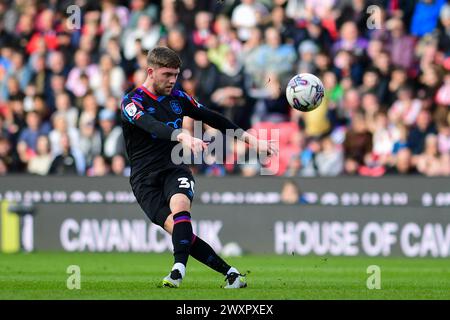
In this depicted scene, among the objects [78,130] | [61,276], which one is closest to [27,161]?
[78,130]

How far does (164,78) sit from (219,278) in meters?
3.39

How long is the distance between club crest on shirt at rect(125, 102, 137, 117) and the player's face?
349mm

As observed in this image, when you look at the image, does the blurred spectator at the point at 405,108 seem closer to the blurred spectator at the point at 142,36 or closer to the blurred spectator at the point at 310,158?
the blurred spectator at the point at 310,158

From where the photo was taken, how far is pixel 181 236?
37.1 ft

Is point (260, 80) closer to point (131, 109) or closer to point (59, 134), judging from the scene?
point (59, 134)

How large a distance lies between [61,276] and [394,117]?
881 centimetres

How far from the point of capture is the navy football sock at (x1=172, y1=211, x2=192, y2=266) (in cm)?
1131

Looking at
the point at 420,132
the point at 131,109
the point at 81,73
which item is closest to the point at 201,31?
the point at 81,73

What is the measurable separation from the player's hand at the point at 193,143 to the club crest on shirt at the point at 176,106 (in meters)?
1.07

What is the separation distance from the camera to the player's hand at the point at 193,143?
10.4m

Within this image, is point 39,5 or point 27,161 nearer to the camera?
point 27,161

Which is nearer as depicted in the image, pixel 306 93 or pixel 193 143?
pixel 193 143

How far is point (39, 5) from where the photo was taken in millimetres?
25156
